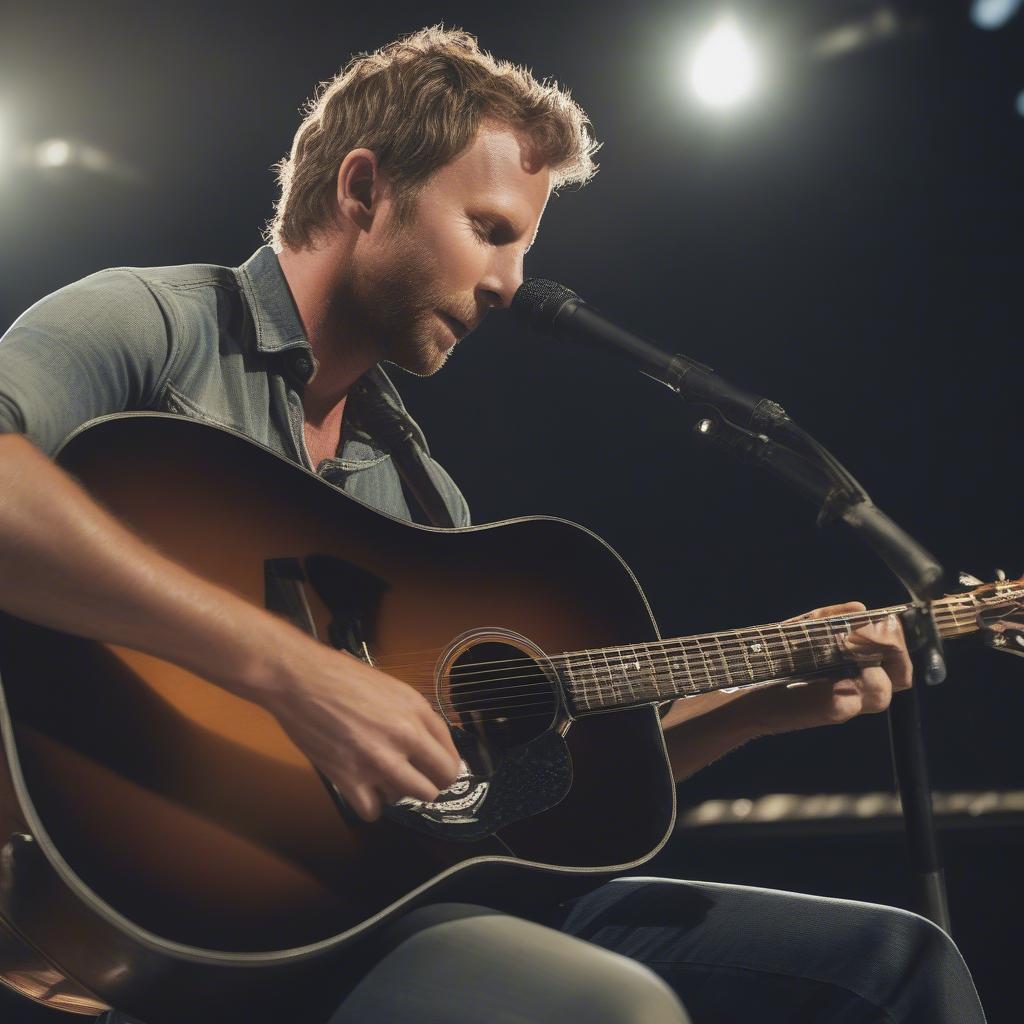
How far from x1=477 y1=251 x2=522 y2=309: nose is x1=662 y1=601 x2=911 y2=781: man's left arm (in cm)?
78

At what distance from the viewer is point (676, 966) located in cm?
135

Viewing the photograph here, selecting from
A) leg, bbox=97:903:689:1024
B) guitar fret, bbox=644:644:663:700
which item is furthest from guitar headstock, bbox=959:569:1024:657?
leg, bbox=97:903:689:1024

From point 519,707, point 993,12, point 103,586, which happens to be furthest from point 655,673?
point 993,12

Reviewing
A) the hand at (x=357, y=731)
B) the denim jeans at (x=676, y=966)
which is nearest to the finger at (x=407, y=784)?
the hand at (x=357, y=731)

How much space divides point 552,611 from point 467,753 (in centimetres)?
28

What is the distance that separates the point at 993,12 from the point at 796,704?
2244mm

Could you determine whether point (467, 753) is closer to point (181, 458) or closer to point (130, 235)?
point (181, 458)

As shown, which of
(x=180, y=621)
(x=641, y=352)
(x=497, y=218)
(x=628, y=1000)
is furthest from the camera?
(x=497, y=218)

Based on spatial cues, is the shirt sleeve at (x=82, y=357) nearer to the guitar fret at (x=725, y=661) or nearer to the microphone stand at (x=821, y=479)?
the microphone stand at (x=821, y=479)

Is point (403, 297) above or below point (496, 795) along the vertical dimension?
above

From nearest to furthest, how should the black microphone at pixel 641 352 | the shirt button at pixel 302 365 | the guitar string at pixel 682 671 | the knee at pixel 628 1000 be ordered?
1. the knee at pixel 628 1000
2. the guitar string at pixel 682 671
3. the black microphone at pixel 641 352
4. the shirt button at pixel 302 365

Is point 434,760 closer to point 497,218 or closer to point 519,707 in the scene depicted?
point 519,707

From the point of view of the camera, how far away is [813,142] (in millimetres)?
2727

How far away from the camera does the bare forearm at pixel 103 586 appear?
0.92 m
